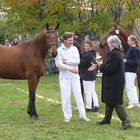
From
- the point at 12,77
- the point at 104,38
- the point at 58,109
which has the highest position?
the point at 104,38

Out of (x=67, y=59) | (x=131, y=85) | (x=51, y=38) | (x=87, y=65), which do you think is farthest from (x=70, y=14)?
(x=67, y=59)

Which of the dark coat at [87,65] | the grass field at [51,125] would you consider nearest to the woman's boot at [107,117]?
the grass field at [51,125]

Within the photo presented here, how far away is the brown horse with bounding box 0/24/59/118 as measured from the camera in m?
11.5

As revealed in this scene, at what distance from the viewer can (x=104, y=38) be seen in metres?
13.7

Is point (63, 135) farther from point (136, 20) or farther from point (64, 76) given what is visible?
point (136, 20)

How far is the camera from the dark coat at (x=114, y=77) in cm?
980

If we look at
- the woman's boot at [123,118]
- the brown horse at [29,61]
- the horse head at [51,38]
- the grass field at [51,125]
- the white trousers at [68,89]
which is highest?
the horse head at [51,38]

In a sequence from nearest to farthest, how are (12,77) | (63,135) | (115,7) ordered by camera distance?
1. (63,135)
2. (12,77)
3. (115,7)

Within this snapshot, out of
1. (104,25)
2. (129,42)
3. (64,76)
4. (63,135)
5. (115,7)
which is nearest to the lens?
(63,135)

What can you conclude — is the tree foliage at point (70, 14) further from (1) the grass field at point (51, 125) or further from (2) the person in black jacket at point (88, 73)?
(2) the person in black jacket at point (88, 73)

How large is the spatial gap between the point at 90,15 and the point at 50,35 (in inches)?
532

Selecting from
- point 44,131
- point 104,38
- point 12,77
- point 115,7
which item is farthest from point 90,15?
point 44,131

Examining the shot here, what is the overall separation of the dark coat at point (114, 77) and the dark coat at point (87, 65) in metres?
2.58

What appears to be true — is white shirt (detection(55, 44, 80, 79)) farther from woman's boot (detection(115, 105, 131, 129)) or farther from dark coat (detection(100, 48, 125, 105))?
woman's boot (detection(115, 105, 131, 129))
